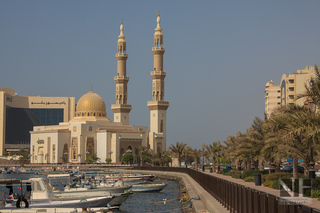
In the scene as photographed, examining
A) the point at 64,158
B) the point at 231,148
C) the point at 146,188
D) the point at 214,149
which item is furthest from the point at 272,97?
the point at 146,188

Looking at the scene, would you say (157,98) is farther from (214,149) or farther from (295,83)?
(214,149)

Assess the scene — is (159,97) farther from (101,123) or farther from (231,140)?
(231,140)

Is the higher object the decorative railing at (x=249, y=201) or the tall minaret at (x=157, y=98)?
the tall minaret at (x=157, y=98)

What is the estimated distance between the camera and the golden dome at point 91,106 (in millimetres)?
114688

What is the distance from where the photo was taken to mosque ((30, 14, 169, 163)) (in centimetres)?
10550

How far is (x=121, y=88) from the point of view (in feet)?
364

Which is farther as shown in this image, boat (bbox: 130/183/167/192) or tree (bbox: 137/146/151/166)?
tree (bbox: 137/146/151/166)

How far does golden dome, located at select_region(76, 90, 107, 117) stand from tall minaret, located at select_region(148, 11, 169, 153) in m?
13.6

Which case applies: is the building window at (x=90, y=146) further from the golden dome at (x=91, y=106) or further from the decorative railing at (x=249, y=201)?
the decorative railing at (x=249, y=201)

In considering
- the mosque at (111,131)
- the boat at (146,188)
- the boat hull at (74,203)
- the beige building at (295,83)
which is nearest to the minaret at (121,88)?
the mosque at (111,131)

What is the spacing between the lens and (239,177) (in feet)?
136

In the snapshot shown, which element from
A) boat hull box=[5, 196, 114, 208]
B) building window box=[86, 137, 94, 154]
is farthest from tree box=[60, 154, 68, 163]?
boat hull box=[5, 196, 114, 208]

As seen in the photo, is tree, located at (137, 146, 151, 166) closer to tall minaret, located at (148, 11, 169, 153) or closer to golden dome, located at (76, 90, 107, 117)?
tall minaret, located at (148, 11, 169, 153)

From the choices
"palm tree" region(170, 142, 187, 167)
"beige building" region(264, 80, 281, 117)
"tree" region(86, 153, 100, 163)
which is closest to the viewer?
"palm tree" region(170, 142, 187, 167)
